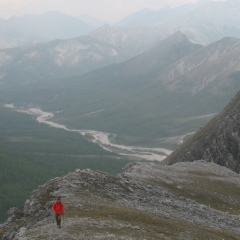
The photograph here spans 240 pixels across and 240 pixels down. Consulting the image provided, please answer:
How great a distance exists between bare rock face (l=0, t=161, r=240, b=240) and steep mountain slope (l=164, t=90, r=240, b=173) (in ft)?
133

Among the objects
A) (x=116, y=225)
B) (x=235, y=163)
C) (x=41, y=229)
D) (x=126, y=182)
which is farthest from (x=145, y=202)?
(x=235, y=163)

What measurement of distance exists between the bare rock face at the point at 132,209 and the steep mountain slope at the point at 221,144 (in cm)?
4048

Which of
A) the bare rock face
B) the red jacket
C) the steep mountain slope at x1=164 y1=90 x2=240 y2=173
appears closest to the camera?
the red jacket

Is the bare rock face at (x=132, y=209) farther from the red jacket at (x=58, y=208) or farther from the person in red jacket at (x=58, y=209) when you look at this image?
the red jacket at (x=58, y=208)

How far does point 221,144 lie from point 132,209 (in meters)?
83.1

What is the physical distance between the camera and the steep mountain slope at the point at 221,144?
126812mm

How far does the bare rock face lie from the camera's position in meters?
42.9

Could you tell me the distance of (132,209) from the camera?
176 ft

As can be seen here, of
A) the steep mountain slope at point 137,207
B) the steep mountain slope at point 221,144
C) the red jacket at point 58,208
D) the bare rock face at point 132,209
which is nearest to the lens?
the red jacket at point 58,208

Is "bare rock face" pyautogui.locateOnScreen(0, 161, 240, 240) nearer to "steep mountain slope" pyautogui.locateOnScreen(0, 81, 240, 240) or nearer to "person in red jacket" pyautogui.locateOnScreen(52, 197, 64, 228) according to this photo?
Result: "steep mountain slope" pyautogui.locateOnScreen(0, 81, 240, 240)

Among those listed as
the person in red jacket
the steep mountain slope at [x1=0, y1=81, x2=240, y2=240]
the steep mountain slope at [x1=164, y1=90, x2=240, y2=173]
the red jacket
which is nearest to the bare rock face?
the steep mountain slope at [x1=0, y1=81, x2=240, y2=240]

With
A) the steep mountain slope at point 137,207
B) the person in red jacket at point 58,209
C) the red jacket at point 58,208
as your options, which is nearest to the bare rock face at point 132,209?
the steep mountain slope at point 137,207

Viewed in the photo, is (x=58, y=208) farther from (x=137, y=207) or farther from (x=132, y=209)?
(x=137, y=207)

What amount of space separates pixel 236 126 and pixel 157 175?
189 ft
